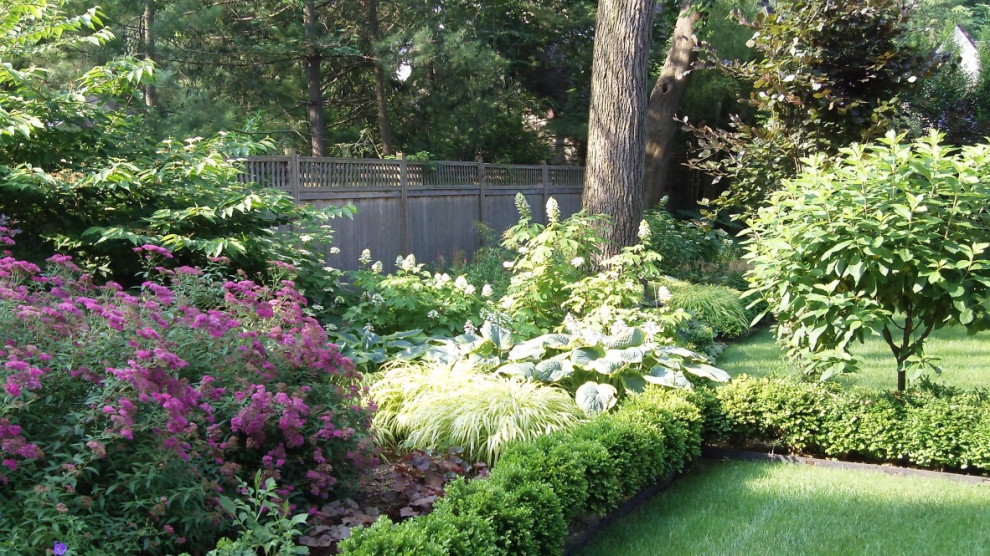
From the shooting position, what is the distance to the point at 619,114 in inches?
354

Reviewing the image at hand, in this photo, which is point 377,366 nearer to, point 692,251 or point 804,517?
point 804,517

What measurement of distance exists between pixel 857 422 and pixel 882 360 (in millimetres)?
3139

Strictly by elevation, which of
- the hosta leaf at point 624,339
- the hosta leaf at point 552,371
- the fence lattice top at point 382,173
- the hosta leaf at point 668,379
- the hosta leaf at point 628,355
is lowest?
the hosta leaf at point 668,379

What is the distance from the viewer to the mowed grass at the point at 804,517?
142 inches

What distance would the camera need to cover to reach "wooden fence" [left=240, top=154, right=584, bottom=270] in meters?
8.87

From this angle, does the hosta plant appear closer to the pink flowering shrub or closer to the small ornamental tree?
the small ornamental tree

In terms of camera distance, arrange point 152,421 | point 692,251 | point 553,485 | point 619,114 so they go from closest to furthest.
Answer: point 152,421 < point 553,485 < point 619,114 < point 692,251

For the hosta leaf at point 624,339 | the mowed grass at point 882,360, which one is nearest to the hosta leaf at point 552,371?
the hosta leaf at point 624,339

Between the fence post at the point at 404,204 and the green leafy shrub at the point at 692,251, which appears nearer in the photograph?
the fence post at the point at 404,204

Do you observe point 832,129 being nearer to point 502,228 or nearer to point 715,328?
point 715,328

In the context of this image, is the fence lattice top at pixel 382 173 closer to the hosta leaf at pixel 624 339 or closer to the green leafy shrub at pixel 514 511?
the hosta leaf at pixel 624 339

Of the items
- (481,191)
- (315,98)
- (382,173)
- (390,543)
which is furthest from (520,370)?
(315,98)

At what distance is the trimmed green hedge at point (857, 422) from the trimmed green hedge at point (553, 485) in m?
0.32

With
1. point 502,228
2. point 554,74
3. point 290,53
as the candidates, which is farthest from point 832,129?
point 554,74
